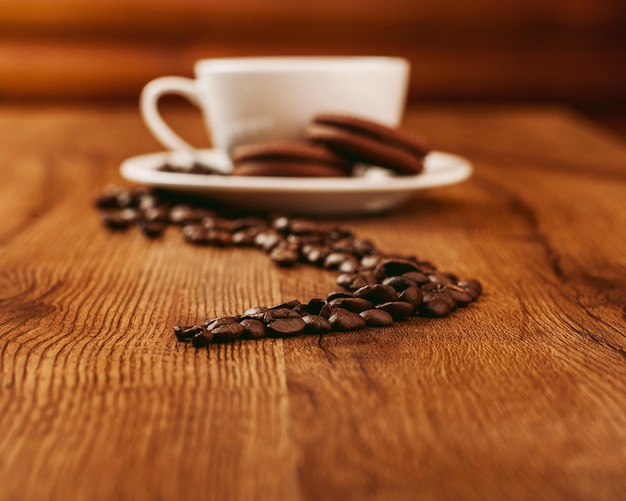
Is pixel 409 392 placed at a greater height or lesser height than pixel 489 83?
greater

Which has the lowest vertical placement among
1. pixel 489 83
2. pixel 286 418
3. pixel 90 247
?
pixel 489 83

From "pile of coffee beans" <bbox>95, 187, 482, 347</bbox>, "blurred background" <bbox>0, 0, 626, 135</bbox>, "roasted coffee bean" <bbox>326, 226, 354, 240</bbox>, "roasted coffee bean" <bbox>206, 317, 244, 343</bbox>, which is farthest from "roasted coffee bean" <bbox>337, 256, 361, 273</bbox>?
"blurred background" <bbox>0, 0, 626, 135</bbox>

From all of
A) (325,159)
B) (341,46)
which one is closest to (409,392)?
(325,159)

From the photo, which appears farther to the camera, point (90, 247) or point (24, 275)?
point (90, 247)

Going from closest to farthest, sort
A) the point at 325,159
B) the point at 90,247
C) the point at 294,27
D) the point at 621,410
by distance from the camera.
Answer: the point at 621,410 < the point at 90,247 < the point at 325,159 < the point at 294,27

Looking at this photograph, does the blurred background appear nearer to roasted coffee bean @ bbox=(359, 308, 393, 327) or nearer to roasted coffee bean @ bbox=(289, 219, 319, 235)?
roasted coffee bean @ bbox=(289, 219, 319, 235)

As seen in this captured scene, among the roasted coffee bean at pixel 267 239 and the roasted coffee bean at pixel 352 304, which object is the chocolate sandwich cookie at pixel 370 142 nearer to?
the roasted coffee bean at pixel 267 239

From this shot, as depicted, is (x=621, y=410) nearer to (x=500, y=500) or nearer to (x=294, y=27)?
(x=500, y=500)

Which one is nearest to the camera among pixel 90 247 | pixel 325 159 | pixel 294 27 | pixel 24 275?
pixel 24 275
